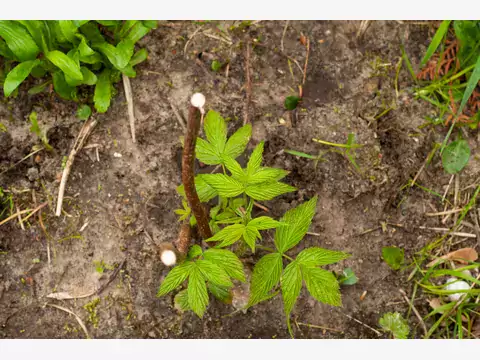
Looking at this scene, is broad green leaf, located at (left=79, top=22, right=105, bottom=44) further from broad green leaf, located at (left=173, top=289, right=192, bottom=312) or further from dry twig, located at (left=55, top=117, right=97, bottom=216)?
broad green leaf, located at (left=173, top=289, right=192, bottom=312)

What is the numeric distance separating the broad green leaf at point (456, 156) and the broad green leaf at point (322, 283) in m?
1.10

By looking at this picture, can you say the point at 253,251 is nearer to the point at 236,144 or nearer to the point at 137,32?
the point at 236,144

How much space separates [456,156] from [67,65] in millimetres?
2022

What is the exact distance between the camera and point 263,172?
1846 mm

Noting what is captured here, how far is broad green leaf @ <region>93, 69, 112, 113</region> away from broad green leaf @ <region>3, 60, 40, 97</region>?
307mm

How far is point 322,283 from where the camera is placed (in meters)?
1.83

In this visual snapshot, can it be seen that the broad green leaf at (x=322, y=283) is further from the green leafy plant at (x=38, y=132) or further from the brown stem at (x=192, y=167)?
the green leafy plant at (x=38, y=132)

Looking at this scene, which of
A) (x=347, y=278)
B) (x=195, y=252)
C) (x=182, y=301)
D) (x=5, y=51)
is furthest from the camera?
(x=347, y=278)

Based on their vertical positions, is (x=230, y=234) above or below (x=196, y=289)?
above

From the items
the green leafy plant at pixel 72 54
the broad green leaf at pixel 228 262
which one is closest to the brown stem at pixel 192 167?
the broad green leaf at pixel 228 262

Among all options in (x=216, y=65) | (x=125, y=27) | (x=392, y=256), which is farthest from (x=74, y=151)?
(x=392, y=256)

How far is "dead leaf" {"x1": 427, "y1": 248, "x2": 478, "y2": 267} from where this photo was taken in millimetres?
2459

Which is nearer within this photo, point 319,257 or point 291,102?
point 319,257

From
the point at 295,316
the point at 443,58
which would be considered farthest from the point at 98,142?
the point at 443,58
